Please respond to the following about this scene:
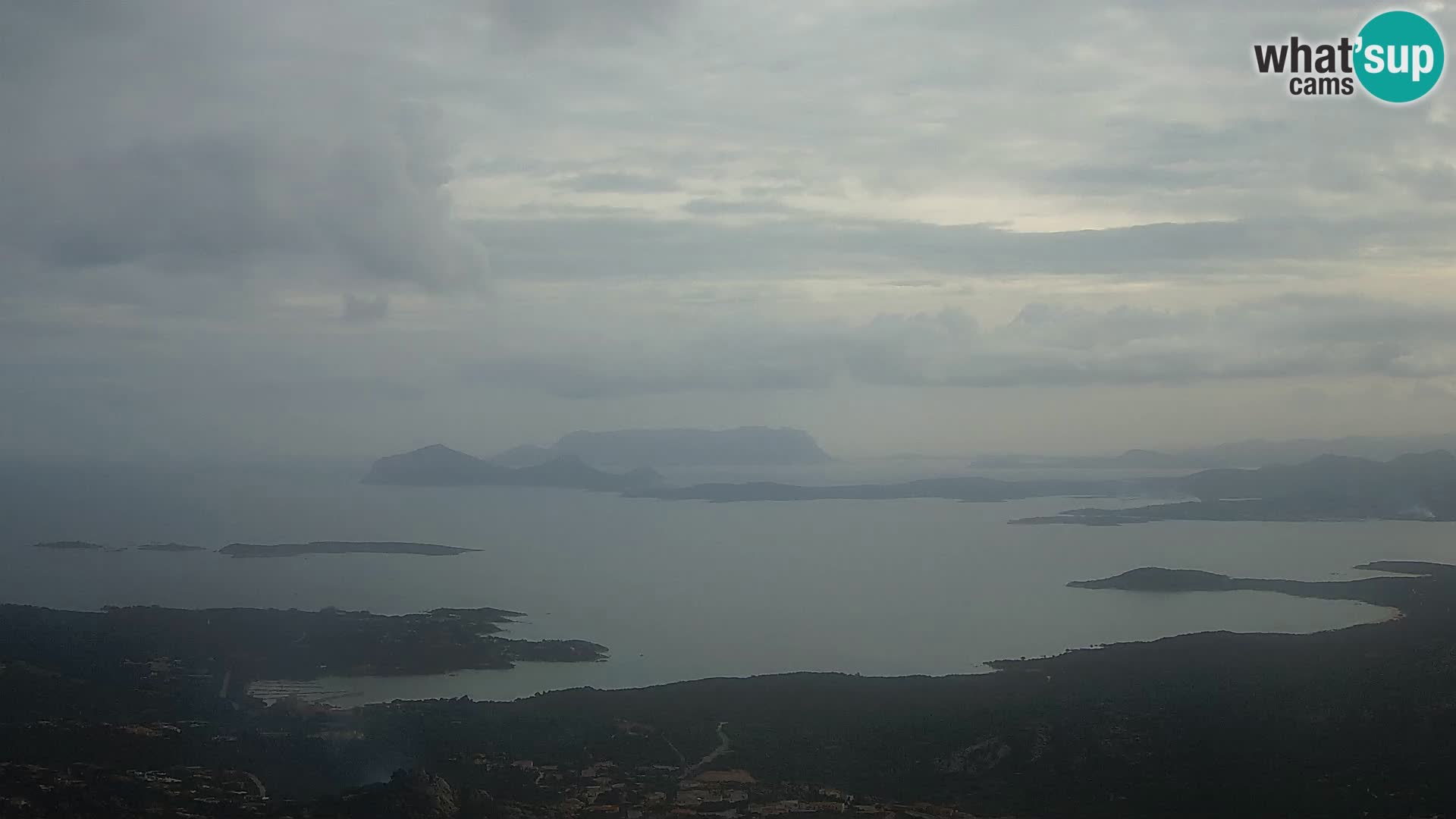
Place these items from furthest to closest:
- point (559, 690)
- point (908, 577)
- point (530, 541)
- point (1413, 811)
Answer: point (530, 541) → point (908, 577) → point (559, 690) → point (1413, 811)

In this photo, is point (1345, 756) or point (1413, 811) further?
point (1345, 756)

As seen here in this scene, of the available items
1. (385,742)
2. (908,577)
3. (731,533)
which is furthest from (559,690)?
(731,533)

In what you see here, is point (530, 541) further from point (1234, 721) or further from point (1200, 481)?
point (1200, 481)

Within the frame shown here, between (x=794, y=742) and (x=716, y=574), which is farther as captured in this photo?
(x=716, y=574)

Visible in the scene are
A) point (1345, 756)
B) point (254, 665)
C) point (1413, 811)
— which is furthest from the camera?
point (254, 665)

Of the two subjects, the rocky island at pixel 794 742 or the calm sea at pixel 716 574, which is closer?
the rocky island at pixel 794 742

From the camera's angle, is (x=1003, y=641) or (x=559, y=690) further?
(x=1003, y=641)

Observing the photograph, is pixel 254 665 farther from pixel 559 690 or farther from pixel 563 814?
pixel 563 814

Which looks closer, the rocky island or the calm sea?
the rocky island

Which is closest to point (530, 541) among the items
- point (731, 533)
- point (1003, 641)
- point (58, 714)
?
point (731, 533)
